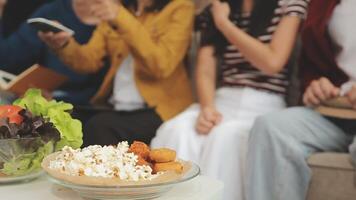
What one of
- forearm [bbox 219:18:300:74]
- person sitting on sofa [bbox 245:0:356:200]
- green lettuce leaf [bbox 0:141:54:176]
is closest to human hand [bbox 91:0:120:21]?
forearm [bbox 219:18:300:74]

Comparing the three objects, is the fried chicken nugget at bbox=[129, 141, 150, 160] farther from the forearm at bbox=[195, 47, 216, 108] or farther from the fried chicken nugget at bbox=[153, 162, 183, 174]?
the forearm at bbox=[195, 47, 216, 108]

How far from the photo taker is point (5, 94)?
6.22 feet

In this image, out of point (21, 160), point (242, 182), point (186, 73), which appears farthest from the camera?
point (186, 73)

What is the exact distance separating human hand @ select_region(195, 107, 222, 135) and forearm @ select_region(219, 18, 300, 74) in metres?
0.21

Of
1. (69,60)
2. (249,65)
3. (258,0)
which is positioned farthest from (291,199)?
(69,60)

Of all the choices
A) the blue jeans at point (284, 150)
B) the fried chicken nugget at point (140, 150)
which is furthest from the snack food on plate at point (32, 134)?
the blue jeans at point (284, 150)

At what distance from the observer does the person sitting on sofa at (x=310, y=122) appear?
5.00 feet

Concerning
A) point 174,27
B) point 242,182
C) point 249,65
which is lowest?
point 242,182

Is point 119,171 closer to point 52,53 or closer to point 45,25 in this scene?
point 45,25

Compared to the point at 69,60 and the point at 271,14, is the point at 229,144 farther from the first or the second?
the point at 69,60

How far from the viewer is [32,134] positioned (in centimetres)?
108

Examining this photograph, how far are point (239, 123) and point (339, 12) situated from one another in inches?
17.5

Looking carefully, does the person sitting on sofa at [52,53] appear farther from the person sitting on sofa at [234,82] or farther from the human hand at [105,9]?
the person sitting on sofa at [234,82]

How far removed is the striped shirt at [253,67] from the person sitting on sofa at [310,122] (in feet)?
0.21
